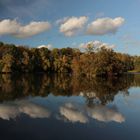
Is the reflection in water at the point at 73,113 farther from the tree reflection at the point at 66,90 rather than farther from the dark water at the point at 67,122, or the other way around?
the tree reflection at the point at 66,90

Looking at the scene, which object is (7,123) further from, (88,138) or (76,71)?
(76,71)

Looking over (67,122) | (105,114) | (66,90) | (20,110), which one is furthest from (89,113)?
(66,90)

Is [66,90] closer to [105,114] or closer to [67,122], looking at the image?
[105,114]

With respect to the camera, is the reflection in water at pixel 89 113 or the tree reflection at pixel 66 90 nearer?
the reflection in water at pixel 89 113

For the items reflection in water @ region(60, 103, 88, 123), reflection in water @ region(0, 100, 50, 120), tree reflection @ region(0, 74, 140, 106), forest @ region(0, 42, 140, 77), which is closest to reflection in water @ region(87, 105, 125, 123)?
reflection in water @ region(60, 103, 88, 123)

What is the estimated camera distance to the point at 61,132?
16625 mm

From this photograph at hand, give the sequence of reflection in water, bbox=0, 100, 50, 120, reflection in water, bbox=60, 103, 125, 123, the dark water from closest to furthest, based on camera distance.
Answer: the dark water < reflection in water, bbox=60, 103, 125, 123 < reflection in water, bbox=0, 100, 50, 120

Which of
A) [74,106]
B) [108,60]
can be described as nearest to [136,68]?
[108,60]

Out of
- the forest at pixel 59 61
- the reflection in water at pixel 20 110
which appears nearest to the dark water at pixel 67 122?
the reflection in water at pixel 20 110

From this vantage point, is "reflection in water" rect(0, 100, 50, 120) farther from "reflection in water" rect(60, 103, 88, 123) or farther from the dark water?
"reflection in water" rect(60, 103, 88, 123)

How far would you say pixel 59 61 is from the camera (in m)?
112

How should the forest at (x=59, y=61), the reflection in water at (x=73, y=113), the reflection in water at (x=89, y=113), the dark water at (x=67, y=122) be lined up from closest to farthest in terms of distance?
the dark water at (x=67, y=122)
the reflection in water at (x=73, y=113)
the reflection in water at (x=89, y=113)
the forest at (x=59, y=61)

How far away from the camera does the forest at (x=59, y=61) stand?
80.3m

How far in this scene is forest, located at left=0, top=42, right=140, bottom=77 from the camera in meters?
80.3
